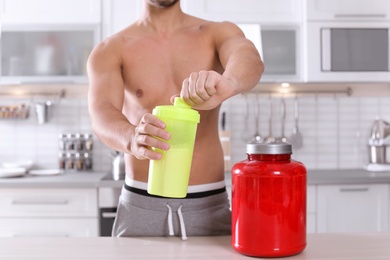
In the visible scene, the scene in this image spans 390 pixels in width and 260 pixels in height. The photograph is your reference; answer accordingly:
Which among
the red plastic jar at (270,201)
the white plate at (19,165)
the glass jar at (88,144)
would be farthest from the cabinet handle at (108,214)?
the red plastic jar at (270,201)

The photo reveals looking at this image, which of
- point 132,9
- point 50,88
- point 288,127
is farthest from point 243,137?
point 50,88

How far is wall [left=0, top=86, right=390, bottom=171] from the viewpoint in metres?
2.75

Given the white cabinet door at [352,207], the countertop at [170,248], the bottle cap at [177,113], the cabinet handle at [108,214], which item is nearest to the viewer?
the bottle cap at [177,113]

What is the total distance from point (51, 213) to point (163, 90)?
1155mm

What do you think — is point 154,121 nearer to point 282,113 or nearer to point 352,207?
point 352,207

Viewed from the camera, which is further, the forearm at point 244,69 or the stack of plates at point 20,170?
the stack of plates at point 20,170

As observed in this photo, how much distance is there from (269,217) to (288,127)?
6.48 ft

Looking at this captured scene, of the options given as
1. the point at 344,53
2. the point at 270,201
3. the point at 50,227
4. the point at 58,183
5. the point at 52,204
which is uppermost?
the point at 344,53

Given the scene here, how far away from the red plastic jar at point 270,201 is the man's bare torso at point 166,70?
48 centimetres

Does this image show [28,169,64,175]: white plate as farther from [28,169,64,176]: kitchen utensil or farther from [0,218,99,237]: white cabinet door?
[0,218,99,237]: white cabinet door

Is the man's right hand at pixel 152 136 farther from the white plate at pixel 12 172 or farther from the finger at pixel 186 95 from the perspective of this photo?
the white plate at pixel 12 172

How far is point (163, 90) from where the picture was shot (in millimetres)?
1399

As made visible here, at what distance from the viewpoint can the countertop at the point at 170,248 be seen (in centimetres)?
90

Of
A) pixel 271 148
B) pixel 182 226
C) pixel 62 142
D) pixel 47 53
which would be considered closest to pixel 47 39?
pixel 47 53
